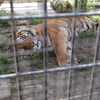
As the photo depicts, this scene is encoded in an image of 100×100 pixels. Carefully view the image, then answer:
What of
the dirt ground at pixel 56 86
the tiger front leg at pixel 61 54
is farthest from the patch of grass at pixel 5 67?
the tiger front leg at pixel 61 54

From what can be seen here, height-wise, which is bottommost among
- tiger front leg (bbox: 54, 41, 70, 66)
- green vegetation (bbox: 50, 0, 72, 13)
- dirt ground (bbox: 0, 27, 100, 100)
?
dirt ground (bbox: 0, 27, 100, 100)

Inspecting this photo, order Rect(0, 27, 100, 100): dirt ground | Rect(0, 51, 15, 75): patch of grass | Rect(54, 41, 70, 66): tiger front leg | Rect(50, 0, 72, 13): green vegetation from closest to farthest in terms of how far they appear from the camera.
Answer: Rect(0, 27, 100, 100): dirt ground, Rect(0, 51, 15, 75): patch of grass, Rect(54, 41, 70, 66): tiger front leg, Rect(50, 0, 72, 13): green vegetation

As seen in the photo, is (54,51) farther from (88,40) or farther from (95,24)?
(95,24)

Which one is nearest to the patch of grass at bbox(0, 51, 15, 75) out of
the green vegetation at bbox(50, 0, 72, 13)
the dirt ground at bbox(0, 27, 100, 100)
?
the dirt ground at bbox(0, 27, 100, 100)

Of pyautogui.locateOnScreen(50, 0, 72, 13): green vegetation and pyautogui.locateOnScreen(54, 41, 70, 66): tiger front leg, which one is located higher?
pyautogui.locateOnScreen(50, 0, 72, 13): green vegetation

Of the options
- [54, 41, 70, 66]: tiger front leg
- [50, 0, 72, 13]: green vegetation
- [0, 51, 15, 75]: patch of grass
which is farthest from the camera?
[50, 0, 72, 13]: green vegetation

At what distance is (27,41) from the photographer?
5.40 ft

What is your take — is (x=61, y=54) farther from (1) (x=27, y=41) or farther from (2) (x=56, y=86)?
(2) (x=56, y=86)

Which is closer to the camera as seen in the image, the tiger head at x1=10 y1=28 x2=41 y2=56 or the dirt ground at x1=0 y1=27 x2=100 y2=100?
the dirt ground at x1=0 y1=27 x2=100 y2=100

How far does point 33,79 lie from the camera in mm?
1477

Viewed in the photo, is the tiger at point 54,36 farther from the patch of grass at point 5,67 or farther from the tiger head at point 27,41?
the patch of grass at point 5,67

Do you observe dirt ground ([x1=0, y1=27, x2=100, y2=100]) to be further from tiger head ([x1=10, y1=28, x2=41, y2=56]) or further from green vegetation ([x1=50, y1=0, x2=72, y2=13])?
green vegetation ([x1=50, y1=0, x2=72, y2=13])

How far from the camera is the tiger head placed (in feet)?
5.47

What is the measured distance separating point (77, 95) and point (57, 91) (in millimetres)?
148
